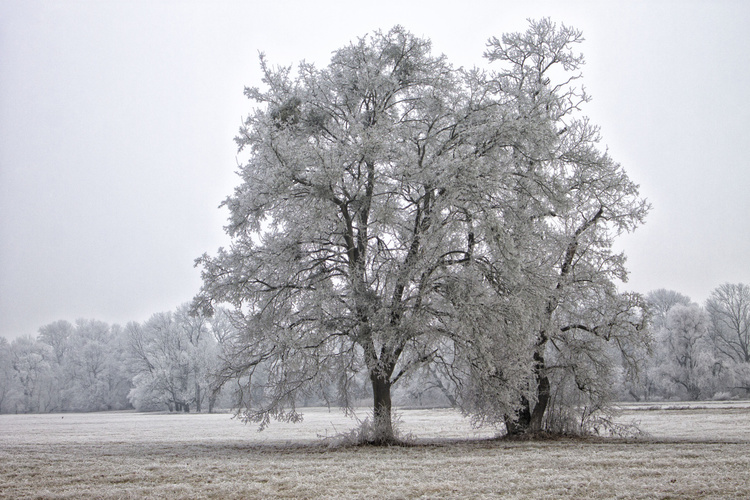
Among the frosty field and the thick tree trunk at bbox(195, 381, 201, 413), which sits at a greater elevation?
the frosty field

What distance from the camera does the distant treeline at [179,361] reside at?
184 feet

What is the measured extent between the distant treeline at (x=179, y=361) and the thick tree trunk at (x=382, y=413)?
21.4 meters

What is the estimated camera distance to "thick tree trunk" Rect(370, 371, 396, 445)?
643 inches

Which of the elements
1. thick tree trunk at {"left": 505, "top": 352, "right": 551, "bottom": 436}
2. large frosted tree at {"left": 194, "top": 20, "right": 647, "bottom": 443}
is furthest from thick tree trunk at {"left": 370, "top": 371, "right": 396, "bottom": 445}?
thick tree trunk at {"left": 505, "top": 352, "right": 551, "bottom": 436}

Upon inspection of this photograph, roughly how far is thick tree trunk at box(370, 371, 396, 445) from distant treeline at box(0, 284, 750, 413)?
21426 mm

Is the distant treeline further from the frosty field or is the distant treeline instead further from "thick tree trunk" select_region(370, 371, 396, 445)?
the frosty field

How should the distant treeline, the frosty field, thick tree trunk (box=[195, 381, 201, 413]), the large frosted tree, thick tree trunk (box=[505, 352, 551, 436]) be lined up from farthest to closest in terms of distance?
1. thick tree trunk (box=[195, 381, 201, 413])
2. the distant treeline
3. thick tree trunk (box=[505, 352, 551, 436])
4. the large frosted tree
5. the frosty field

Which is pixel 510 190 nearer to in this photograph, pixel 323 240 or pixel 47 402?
pixel 323 240

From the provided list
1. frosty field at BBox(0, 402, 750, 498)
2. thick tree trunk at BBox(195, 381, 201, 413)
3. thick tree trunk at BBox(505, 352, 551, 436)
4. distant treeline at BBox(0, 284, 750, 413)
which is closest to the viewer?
frosty field at BBox(0, 402, 750, 498)

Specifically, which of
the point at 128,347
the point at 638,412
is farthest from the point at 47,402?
the point at 638,412

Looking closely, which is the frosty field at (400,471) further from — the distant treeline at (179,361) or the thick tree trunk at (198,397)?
the thick tree trunk at (198,397)

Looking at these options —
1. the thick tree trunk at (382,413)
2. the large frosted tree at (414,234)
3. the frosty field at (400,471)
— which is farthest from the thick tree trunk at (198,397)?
the thick tree trunk at (382,413)

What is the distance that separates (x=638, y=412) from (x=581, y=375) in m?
21.9

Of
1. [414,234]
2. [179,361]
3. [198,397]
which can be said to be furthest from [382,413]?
[179,361]
